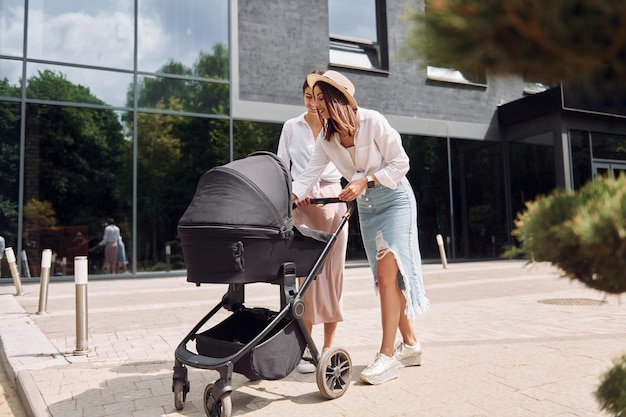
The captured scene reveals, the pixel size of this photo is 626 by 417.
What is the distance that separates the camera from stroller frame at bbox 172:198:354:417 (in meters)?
2.45

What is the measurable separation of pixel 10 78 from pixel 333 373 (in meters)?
10.9

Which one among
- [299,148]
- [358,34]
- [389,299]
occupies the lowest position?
[389,299]

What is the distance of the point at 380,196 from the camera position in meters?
3.23

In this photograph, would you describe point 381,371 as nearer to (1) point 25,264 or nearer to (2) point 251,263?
(2) point 251,263

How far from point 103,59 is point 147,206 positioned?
3522 millimetres

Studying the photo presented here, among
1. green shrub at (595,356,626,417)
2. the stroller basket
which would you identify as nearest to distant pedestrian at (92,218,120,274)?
the stroller basket

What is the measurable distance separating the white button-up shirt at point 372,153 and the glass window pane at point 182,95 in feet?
31.8

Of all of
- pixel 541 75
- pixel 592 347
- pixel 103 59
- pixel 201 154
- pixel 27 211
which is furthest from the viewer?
pixel 201 154

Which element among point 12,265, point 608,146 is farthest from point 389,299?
point 608,146

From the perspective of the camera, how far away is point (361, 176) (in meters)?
3.16

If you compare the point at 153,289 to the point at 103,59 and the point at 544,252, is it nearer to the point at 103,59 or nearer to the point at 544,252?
the point at 103,59

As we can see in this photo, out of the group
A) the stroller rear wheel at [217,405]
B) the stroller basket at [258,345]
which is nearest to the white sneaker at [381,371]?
the stroller basket at [258,345]

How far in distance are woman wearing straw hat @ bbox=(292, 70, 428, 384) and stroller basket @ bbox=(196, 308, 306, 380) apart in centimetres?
59

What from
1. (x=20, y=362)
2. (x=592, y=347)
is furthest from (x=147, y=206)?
(x=592, y=347)
